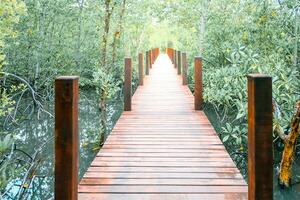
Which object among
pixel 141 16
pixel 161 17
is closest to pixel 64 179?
pixel 161 17

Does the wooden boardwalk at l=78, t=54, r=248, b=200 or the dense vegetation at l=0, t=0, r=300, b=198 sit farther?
the dense vegetation at l=0, t=0, r=300, b=198

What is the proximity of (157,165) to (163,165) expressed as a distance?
0.06m

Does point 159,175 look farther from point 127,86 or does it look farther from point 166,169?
point 127,86

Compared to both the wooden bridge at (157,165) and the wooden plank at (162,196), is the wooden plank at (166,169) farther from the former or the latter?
the wooden plank at (162,196)

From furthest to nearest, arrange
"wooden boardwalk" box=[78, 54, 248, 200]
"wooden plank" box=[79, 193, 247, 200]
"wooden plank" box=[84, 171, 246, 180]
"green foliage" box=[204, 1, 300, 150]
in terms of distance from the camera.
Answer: "green foliage" box=[204, 1, 300, 150] < "wooden plank" box=[84, 171, 246, 180] < "wooden boardwalk" box=[78, 54, 248, 200] < "wooden plank" box=[79, 193, 247, 200]

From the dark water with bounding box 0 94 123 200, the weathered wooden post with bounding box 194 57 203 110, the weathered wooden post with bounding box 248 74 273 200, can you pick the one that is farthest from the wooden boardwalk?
the dark water with bounding box 0 94 123 200

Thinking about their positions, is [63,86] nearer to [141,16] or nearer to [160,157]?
[160,157]

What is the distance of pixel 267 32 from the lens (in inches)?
284

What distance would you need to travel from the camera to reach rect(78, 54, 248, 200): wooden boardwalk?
3.27m

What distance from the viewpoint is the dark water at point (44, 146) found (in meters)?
6.49

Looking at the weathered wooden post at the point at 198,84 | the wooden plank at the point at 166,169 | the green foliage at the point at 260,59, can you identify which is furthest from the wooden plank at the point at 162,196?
the weathered wooden post at the point at 198,84

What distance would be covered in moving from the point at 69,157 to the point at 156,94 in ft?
24.0

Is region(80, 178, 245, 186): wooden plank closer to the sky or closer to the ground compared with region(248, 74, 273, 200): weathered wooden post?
closer to the ground

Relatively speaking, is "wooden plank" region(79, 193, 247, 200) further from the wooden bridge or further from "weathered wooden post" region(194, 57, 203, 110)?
"weathered wooden post" region(194, 57, 203, 110)
